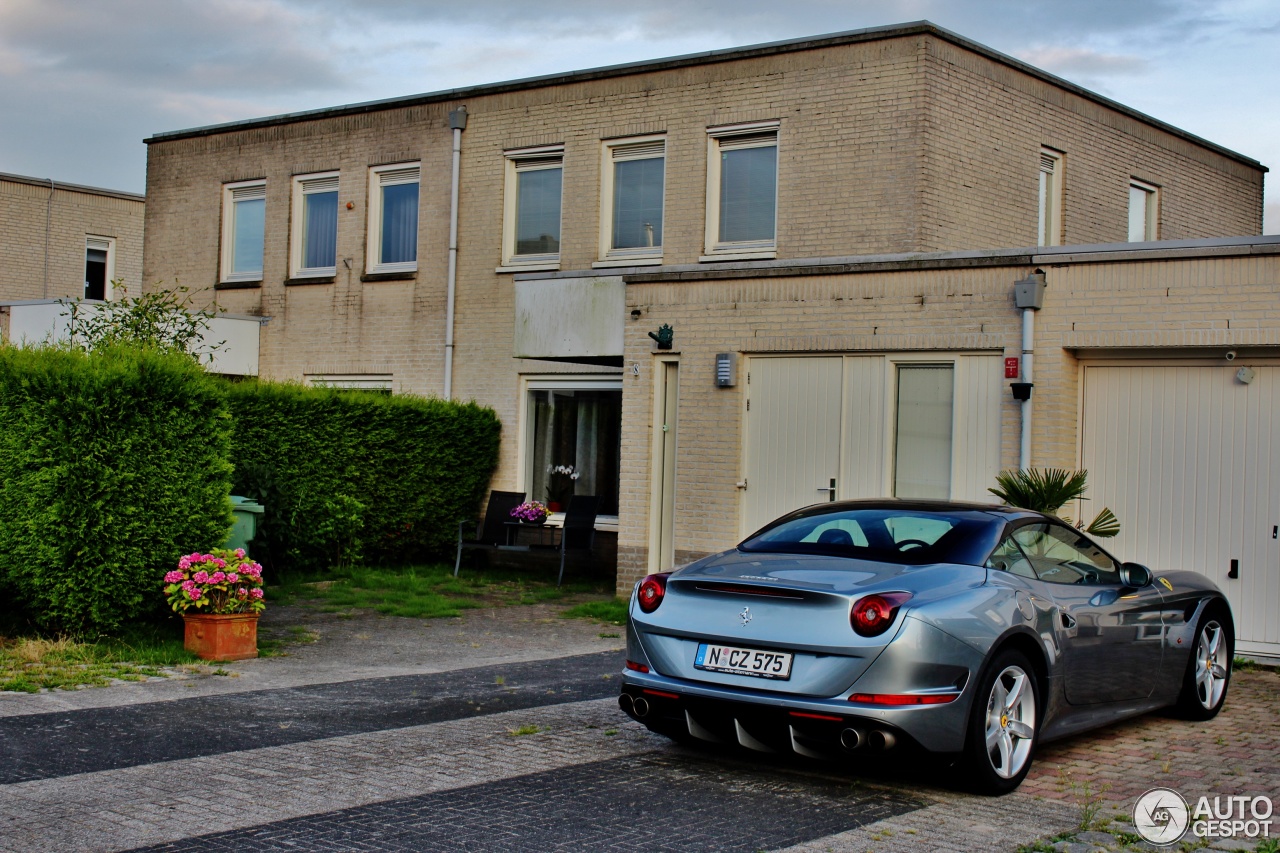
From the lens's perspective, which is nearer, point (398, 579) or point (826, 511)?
point (826, 511)

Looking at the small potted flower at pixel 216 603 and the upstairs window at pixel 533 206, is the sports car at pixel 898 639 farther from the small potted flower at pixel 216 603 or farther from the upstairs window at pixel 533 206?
the upstairs window at pixel 533 206

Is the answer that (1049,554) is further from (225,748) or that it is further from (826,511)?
(225,748)

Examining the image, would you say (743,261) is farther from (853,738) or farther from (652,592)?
(853,738)

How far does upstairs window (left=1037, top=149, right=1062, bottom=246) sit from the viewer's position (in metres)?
18.2

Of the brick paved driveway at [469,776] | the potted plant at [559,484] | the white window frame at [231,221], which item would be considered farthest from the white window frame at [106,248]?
the brick paved driveway at [469,776]

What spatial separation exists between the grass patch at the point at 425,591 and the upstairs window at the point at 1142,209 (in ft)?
31.4

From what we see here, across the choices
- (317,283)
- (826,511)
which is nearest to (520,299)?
(317,283)

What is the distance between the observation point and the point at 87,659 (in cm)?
958

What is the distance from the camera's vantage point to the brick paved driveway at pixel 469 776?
5.52 meters

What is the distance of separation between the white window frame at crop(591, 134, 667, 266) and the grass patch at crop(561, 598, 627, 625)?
563cm

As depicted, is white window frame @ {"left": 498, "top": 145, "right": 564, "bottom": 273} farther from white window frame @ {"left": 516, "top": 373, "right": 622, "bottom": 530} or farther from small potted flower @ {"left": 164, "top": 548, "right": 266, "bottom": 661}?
small potted flower @ {"left": 164, "top": 548, "right": 266, "bottom": 661}

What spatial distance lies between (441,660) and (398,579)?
217 inches

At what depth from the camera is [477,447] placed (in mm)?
18828

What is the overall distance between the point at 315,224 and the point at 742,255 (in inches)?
308
